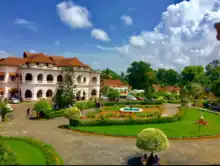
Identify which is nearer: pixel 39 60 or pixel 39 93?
pixel 39 60

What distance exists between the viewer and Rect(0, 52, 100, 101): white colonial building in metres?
39.3

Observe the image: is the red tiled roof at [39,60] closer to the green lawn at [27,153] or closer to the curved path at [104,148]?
the curved path at [104,148]

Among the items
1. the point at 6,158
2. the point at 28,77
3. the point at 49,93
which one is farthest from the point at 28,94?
the point at 6,158

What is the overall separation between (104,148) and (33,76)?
29982 millimetres

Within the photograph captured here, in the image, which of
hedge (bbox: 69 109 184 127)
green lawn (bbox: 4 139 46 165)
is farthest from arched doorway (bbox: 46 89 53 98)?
green lawn (bbox: 4 139 46 165)

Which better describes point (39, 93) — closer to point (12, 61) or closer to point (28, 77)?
point (28, 77)

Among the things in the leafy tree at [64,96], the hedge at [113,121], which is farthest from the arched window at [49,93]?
the hedge at [113,121]

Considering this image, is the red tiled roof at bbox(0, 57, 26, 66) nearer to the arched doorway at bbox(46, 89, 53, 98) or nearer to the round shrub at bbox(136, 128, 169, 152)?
the arched doorway at bbox(46, 89, 53, 98)

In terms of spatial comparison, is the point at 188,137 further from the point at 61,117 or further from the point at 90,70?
the point at 90,70

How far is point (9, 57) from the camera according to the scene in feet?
136

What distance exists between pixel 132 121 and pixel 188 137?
20.1 ft

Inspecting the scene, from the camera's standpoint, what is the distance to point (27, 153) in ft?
40.6

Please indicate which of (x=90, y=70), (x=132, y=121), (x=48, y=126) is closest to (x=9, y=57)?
(x=90, y=70)

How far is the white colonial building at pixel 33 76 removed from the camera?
39281 millimetres
